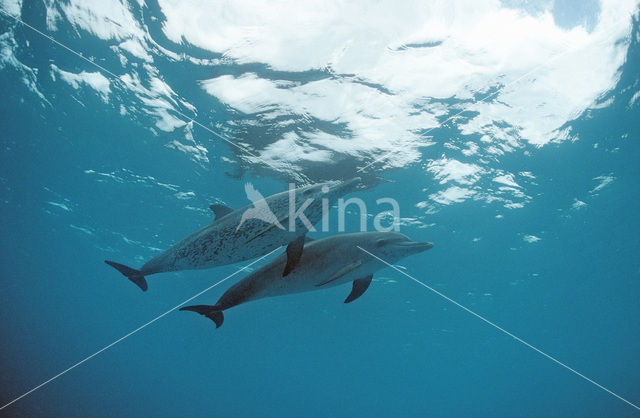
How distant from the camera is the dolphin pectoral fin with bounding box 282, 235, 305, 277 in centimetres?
324

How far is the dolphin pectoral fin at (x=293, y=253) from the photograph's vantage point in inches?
128

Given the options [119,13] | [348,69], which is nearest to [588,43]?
[348,69]

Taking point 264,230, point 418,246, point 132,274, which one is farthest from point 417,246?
point 132,274

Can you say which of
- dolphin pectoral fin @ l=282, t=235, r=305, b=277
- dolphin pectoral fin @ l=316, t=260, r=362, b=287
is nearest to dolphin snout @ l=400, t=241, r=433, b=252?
dolphin pectoral fin @ l=316, t=260, r=362, b=287

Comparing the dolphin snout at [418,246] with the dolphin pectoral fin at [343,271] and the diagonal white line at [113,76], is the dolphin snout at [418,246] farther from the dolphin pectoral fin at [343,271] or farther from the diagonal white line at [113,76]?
the diagonal white line at [113,76]

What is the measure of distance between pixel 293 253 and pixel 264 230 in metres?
0.41

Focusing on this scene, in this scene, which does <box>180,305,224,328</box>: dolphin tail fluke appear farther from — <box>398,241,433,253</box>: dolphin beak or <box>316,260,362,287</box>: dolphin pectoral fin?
<box>398,241,433,253</box>: dolphin beak

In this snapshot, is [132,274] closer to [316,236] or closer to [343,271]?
[343,271]

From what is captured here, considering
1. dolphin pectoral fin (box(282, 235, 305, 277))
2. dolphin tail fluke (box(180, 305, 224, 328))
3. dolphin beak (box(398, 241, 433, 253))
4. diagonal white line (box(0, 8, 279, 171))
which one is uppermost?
diagonal white line (box(0, 8, 279, 171))

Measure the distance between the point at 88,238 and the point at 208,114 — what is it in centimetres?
2189

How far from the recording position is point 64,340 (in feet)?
294

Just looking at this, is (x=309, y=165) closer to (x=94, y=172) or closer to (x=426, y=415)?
(x=94, y=172)

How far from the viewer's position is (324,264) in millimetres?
3602

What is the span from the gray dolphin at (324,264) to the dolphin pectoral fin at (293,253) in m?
0.30
